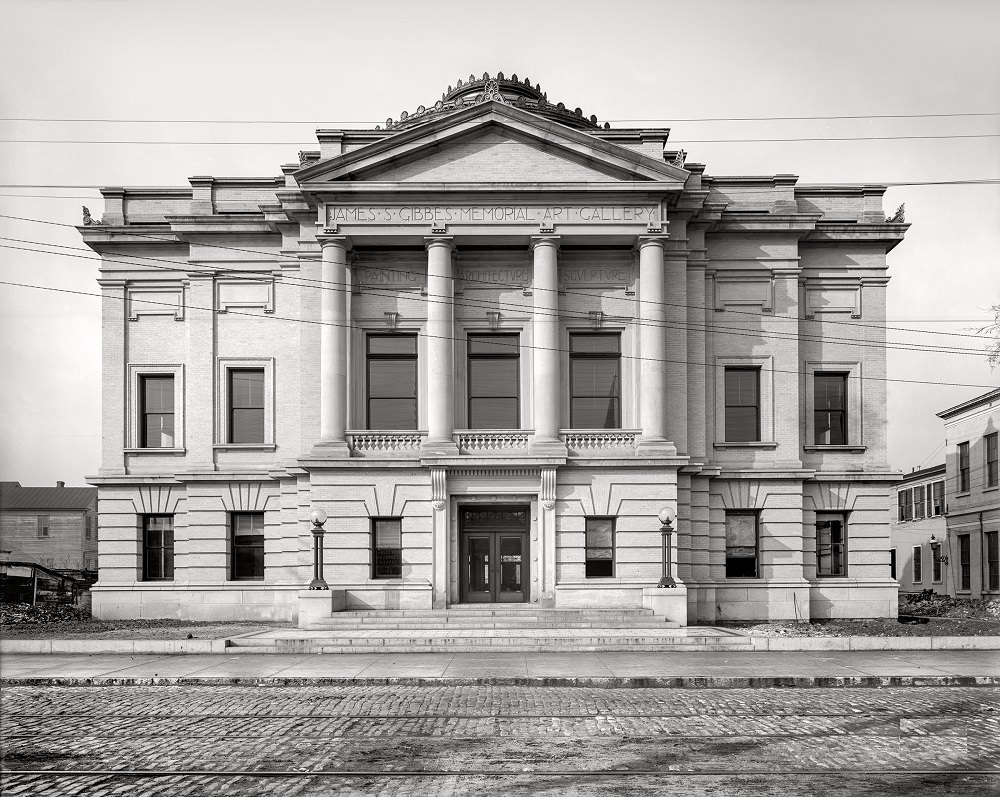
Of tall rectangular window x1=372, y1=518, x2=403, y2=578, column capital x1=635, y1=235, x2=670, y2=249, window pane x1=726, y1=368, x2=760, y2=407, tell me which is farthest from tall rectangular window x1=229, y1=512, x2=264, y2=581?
window pane x1=726, y1=368, x2=760, y2=407

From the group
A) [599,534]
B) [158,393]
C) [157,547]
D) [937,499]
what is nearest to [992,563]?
[937,499]

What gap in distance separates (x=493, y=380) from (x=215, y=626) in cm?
1222

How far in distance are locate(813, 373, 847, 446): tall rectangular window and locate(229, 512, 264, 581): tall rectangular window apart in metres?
20.2

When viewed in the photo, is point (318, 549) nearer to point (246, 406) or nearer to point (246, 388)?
point (246, 406)

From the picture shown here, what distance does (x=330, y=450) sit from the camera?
32.1 meters

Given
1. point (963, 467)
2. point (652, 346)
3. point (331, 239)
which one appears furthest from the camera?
point (963, 467)

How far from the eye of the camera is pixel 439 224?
1288 inches

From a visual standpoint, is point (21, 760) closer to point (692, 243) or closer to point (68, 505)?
point (692, 243)

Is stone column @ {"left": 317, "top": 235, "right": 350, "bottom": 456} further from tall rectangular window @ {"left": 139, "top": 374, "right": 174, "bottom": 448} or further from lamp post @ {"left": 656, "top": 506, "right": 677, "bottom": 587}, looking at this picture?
lamp post @ {"left": 656, "top": 506, "right": 677, "bottom": 587}

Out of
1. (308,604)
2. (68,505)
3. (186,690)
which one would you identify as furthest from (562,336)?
(68,505)

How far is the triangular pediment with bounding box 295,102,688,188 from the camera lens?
106 ft

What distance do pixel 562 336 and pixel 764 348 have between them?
7.31 m

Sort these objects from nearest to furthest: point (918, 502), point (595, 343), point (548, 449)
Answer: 1. point (548, 449)
2. point (595, 343)
3. point (918, 502)

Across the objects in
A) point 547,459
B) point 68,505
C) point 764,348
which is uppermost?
point 764,348
